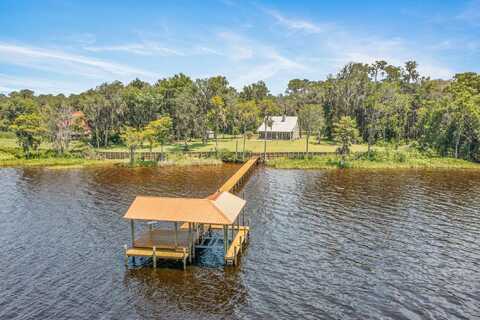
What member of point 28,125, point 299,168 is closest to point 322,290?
point 299,168

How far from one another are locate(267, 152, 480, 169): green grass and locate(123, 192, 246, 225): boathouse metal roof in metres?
49.9

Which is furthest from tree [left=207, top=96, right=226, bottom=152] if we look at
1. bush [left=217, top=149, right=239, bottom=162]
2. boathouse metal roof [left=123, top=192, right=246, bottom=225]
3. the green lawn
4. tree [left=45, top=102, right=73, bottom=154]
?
boathouse metal roof [left=123, top=192, right=246, bottom=225]

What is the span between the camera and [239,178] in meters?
60.8

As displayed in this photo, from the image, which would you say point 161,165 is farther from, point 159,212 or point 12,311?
point 12,311

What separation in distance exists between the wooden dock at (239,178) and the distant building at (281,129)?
30.5 metres

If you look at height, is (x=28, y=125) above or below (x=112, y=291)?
above

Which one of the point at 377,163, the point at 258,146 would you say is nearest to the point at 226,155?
the point at 258,146

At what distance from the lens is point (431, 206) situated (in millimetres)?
49406

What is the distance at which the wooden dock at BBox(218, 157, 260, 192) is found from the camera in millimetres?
51775

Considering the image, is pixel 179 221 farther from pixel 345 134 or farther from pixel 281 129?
pixel 281 129

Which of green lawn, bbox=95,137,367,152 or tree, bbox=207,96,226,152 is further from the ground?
tree, bbox=207,96,226,152

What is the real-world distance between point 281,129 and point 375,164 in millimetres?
40024

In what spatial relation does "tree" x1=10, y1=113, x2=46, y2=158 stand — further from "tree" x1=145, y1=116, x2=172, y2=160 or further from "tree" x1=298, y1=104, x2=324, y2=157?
"tree" x1=298, y1=104, x2=324, y2=157

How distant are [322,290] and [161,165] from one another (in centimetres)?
6075
